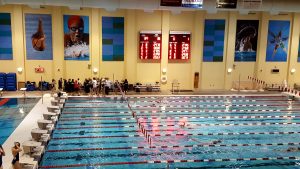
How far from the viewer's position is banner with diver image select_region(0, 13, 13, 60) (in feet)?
68.0

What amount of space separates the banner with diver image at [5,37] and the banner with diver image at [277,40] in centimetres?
1740

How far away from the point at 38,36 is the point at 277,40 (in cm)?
1639

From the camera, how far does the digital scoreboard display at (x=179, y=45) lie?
22391mm

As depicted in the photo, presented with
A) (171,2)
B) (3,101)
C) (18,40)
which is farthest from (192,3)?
(3,101)

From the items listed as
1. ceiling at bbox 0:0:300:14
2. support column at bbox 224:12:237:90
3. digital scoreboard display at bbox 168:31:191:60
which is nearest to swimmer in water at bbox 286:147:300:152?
ceiling at bbox 0:0:300:14

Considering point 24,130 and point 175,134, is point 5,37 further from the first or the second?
point 175,134

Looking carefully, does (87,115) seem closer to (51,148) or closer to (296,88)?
(51,148)

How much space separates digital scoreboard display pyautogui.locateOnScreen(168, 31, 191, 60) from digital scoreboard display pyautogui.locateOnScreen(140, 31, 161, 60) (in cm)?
84

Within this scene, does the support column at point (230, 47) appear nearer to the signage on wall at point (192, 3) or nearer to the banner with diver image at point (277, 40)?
the banner with diver image at point (277, 40)

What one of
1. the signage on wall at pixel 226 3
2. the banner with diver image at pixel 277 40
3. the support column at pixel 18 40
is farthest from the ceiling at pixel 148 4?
the banner with diver image at pixel 277 40

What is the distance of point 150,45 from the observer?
2219 cm

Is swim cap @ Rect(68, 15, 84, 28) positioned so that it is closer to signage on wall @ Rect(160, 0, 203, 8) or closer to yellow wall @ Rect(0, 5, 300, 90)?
yellow wall @ Rect(0, 5, 300, 90)

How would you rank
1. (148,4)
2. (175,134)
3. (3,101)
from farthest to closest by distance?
1. (3,101)
2. (148,4)
3. (175,134)

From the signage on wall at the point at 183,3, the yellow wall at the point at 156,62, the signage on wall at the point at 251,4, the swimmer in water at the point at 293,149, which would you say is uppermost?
the signage on wall at the point at 251,4
